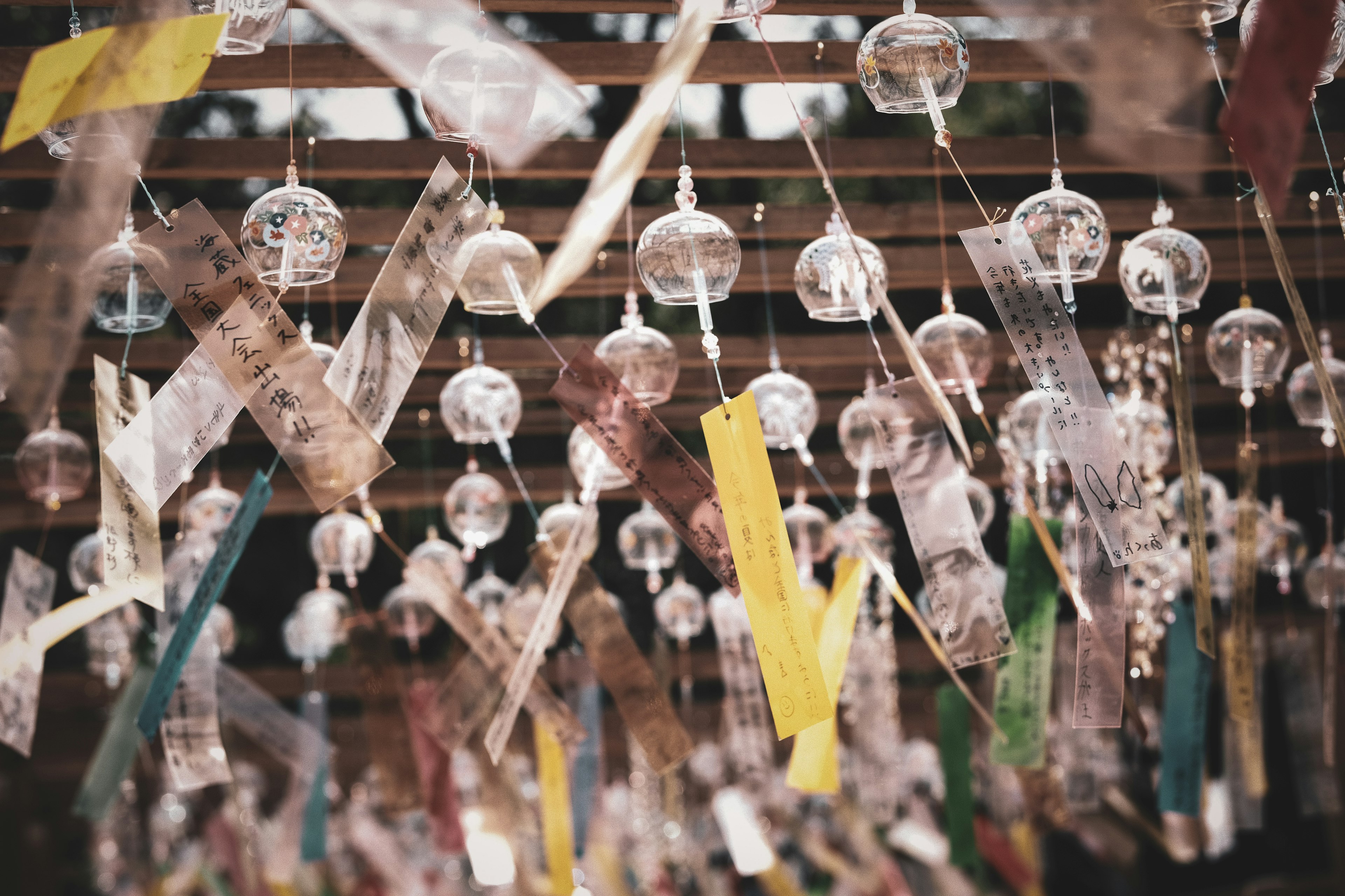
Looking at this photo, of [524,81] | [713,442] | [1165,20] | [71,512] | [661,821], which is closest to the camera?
[1165,20]

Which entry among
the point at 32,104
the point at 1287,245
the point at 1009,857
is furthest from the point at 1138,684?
the point at 32,104

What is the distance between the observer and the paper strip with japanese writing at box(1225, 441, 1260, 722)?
9.43 ft

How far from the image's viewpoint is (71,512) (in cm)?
488

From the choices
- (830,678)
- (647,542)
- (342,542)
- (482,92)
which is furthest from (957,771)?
(482,92)

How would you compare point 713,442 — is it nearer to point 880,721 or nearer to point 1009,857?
point 880,721

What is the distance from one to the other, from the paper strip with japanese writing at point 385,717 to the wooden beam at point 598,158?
1.30 m

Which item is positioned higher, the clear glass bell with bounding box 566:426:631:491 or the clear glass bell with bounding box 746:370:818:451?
the clear glass bell with bounding box 746:370:818:451

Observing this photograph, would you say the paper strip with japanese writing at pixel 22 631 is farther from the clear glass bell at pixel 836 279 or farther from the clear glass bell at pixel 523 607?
the clear glass bell at pixel 836 279

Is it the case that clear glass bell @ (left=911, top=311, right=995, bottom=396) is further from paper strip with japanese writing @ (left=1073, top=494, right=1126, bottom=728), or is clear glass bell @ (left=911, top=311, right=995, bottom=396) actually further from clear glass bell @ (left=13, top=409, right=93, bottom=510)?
clear glass bell @ (left=13, top=409, right=93, bottom=510)

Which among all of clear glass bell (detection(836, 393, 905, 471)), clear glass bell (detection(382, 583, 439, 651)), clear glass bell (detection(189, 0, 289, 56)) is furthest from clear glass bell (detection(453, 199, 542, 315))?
clear glass bell (detection(382, 583, 439, 651))

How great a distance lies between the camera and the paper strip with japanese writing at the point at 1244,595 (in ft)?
9.43

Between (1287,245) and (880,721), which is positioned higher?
(1287,245)

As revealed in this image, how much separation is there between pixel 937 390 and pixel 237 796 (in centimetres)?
285

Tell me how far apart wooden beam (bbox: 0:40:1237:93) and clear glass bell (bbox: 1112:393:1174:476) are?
95 centimetres
